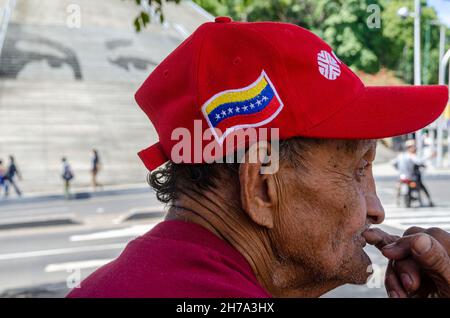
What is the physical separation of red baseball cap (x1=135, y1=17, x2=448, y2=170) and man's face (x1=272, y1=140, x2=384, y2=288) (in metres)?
0.08

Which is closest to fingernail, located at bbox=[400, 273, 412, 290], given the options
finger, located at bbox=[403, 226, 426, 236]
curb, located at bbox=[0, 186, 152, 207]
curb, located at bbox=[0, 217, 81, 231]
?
finger, located at bbox=[403, 226, 426, 236]

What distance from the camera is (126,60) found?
2823cm

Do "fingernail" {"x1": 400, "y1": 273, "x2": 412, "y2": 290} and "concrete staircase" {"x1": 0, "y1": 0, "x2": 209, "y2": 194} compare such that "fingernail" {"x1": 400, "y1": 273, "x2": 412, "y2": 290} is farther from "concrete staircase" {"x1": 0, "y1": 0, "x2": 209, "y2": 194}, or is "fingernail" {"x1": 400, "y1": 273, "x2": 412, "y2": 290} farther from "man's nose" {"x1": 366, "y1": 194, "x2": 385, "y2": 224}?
"concrete staircase" {"x1": 0, "y1": 0, "x2": 209, "y2": 194}

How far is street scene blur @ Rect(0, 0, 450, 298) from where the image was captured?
8.49 m

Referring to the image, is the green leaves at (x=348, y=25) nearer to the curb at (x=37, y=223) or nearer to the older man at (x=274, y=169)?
the curb at (x=37, y=223)

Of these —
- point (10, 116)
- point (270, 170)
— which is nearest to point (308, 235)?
point (270, 170)

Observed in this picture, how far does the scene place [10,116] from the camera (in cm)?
2283

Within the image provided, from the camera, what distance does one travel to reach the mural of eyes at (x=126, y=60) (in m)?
27.2

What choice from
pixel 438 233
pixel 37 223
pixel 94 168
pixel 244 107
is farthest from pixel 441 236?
pixel 94 168

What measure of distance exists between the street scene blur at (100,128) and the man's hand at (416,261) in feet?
5.32

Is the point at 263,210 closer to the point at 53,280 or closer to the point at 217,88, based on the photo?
the point at 217,88

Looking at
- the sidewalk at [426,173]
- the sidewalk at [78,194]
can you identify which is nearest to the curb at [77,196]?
the sidewalk at [78,194]

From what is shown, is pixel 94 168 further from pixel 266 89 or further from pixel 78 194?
pixel 266 89
